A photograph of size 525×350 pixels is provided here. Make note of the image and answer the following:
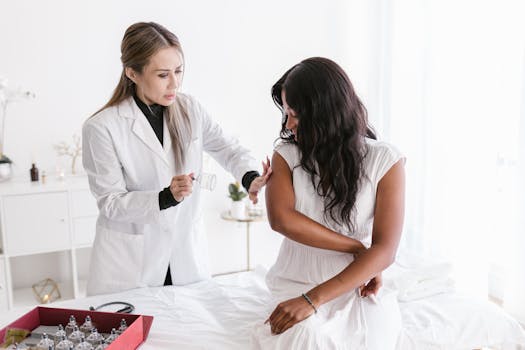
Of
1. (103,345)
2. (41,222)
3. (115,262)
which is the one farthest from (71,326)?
(41,222)

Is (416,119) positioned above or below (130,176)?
above

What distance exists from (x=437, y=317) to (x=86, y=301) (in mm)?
1200

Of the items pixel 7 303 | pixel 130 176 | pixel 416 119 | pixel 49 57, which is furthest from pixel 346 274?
pixel 49 57

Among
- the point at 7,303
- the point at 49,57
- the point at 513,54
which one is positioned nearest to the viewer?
the point at 513,54

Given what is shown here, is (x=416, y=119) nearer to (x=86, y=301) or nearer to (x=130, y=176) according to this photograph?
(x=130, y=176)

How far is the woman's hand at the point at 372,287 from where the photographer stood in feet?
4.94

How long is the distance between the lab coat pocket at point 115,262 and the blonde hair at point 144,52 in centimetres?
34

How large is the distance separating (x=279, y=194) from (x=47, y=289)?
7.01 ft

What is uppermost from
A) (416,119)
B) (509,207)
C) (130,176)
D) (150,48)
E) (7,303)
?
(150,48)

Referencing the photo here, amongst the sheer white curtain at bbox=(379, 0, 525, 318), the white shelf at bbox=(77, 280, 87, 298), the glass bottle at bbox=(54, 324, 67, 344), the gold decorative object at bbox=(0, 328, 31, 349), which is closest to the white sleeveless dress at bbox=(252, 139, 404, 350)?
the glass bottle at bbox=(54, 324, 67, 344)

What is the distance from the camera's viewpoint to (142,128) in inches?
71.9

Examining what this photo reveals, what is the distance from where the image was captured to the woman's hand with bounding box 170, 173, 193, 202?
1.60 m

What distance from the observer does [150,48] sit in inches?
66.0

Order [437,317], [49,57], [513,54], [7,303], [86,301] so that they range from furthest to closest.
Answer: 1. [49,57]
2. [7,303]
3. [513,54]
4. [86,301]
5. [437,317]
